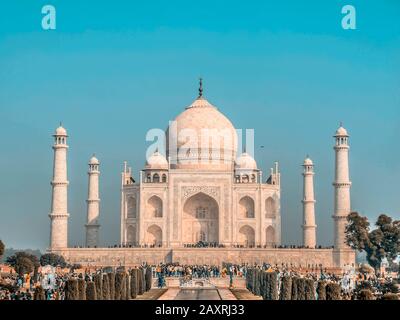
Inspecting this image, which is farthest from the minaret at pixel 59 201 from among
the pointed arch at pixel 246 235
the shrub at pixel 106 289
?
the shrub at pixel 106 289

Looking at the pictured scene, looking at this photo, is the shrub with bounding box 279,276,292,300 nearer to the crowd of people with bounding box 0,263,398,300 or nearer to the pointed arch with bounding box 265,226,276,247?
the crowd of people with bounding box 0,263,398,300

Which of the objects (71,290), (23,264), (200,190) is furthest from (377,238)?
(71,290)

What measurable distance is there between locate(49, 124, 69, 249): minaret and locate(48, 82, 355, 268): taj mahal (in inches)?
1.8

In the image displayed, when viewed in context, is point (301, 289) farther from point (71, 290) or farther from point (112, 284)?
point (71, 290)

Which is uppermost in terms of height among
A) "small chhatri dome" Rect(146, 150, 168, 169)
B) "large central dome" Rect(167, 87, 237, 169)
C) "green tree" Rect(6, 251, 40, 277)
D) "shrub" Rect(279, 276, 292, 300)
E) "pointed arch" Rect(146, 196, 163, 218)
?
"large central dome" Rect(167, 87, 237, 169)

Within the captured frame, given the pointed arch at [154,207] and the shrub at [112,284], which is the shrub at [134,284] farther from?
the pointed arch at [154,207]

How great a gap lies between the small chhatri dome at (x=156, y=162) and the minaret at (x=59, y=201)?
15.4 ft

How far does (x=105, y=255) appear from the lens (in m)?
44.6

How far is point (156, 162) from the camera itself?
48969 mm

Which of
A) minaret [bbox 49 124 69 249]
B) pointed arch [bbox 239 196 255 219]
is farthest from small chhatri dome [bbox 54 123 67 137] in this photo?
pointed arch [bbox 239 196 255 219]

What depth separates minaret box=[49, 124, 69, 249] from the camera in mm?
45562

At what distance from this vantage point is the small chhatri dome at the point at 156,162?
48844 millimetres
